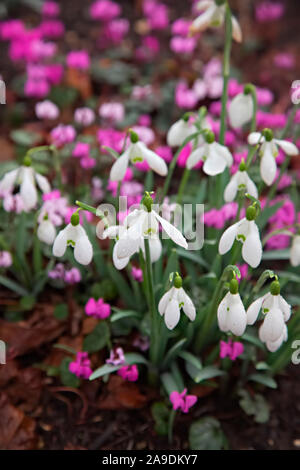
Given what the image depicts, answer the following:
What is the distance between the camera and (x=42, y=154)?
6.83 ft

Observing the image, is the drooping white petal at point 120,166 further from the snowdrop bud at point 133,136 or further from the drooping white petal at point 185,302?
the drooping white petal at point 185,302

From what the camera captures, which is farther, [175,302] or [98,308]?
[98,308]

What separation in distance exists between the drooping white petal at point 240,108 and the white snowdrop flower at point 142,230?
57 cm

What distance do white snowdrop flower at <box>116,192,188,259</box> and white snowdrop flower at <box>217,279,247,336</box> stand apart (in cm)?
15

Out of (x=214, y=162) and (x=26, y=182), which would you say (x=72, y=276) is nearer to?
(x=26, y=182)

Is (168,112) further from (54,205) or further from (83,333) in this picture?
(83,333)

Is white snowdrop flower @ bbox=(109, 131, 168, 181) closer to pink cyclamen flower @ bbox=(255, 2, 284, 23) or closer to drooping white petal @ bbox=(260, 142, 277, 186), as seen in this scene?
drooping white petal @ bbox=(260, 142, 277, 186)

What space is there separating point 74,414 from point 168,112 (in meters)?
1.43

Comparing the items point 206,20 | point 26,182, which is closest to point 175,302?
point 26,182

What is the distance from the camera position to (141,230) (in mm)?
1067

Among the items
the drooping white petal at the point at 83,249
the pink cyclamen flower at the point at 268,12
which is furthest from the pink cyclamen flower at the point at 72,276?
the pink cyclamen flower at the point at 268,12

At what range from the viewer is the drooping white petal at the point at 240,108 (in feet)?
4.91

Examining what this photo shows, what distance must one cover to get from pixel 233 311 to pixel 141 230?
26 cm

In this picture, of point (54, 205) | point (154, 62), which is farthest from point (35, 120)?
point (54, 205)
